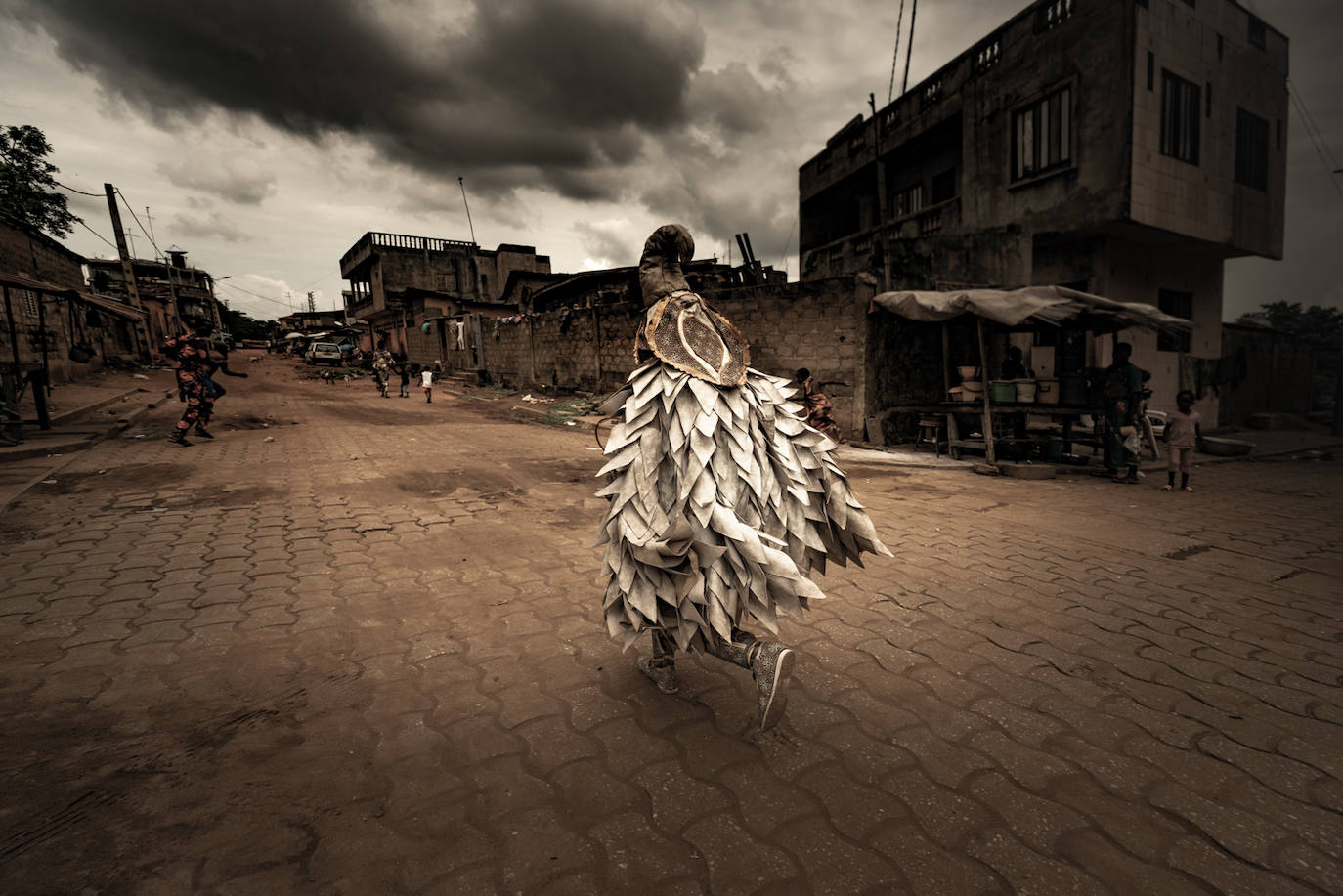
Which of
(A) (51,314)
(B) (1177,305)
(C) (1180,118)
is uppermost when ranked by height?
(C) (1180,118)

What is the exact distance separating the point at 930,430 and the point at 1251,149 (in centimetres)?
1183

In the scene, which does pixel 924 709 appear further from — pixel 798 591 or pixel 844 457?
pixel 844 457

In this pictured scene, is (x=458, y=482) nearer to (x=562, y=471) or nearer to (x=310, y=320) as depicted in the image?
(x=562, y=471)

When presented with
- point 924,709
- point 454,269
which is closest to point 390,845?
point 924,709

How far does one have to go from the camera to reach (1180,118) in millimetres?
11328

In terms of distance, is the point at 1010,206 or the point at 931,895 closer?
the point at 931,895

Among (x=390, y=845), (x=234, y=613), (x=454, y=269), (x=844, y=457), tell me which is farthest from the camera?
(x=454, y=269)

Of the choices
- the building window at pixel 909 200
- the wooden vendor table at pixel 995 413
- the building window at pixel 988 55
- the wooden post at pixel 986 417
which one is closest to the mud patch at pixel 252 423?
the wooden vendor table at pixel 995 413

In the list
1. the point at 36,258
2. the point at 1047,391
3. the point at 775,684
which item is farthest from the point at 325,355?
the point at 775,684

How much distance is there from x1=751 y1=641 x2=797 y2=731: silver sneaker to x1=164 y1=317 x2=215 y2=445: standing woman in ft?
34.1

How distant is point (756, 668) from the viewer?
6.73ft

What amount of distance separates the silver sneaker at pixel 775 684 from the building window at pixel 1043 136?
1385cm

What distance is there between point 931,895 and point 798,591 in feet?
3.04

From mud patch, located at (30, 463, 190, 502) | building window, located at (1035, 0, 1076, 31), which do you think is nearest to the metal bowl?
building window, located at (1035, 0, 1076, 31)
